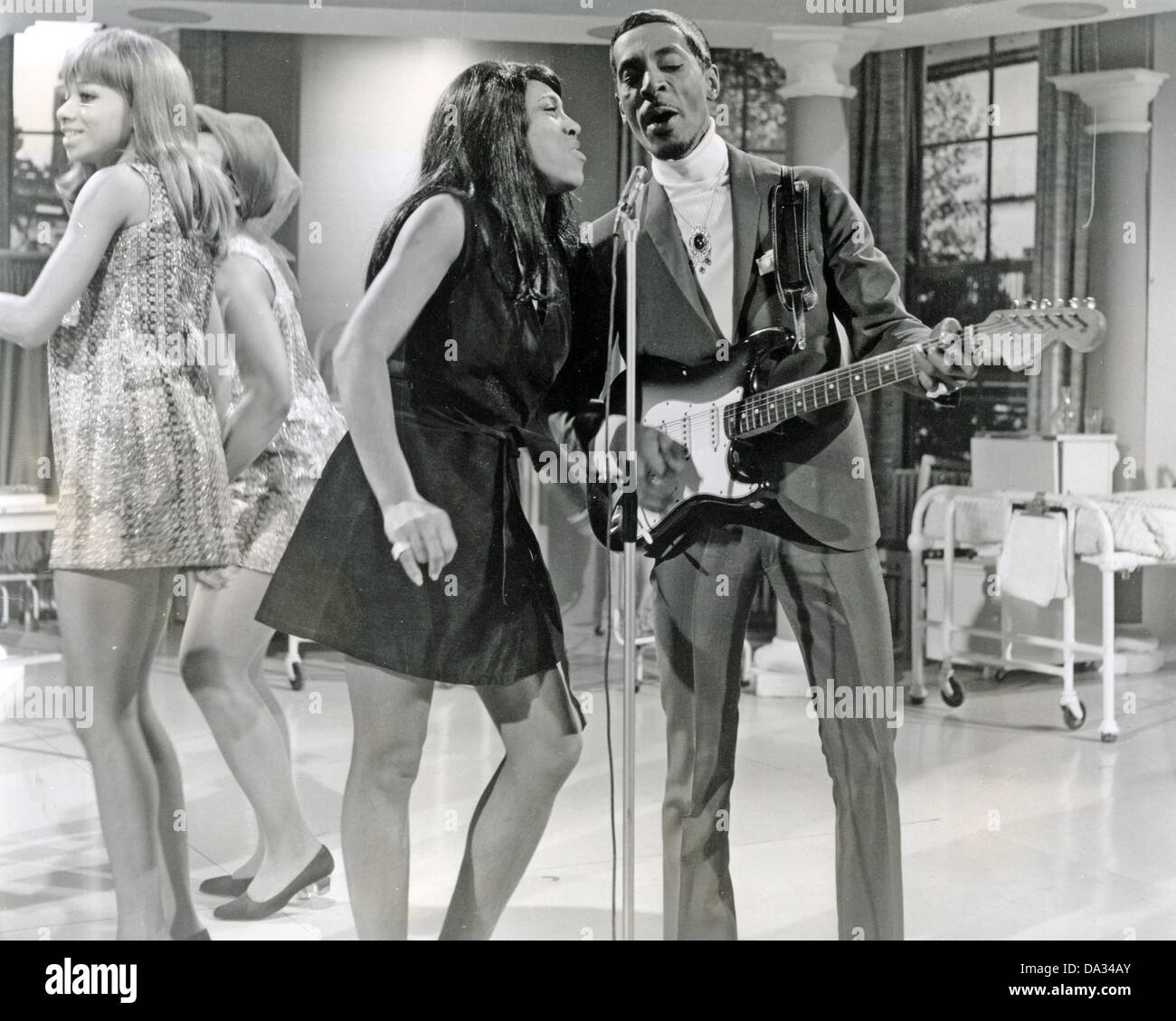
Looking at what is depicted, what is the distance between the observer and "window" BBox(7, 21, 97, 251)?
276 centimetres

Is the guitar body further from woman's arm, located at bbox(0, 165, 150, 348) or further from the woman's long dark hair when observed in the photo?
woman's arm, located at bbox(0, 165, 150, 348)

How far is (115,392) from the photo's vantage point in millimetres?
2764

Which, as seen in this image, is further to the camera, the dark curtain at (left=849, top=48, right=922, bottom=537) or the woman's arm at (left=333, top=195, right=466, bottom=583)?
the dark curtain at (left=849, top=48, right=922, bottom=537)

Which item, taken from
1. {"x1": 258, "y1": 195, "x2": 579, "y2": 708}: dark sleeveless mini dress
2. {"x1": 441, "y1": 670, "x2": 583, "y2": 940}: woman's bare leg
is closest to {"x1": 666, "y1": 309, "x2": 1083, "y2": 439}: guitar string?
{"x1": 258, "y1": 195, "x2": 579, "y2": 708}: dark sleeveless mini dress

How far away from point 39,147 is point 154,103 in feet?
0.83

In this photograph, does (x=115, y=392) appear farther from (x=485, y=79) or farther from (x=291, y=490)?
(x=485, y=79)

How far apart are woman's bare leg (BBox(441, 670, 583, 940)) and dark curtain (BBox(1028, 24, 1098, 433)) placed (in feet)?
3.88

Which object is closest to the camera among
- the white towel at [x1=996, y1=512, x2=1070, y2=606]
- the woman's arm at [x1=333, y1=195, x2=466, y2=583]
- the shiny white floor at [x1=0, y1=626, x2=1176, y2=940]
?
the woman's arm at [x1=333, y1=195, x2=466, y2=583]

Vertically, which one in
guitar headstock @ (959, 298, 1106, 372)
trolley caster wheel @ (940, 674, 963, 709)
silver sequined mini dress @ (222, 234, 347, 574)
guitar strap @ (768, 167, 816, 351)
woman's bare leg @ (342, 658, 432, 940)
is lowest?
woman's bare leg @ (342, 658, 432, 940)

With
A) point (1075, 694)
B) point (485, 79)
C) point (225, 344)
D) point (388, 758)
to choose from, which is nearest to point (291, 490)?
point (225, 344)

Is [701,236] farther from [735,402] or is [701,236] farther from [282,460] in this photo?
[282,460]

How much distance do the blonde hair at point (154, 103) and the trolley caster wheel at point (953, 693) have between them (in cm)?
180
